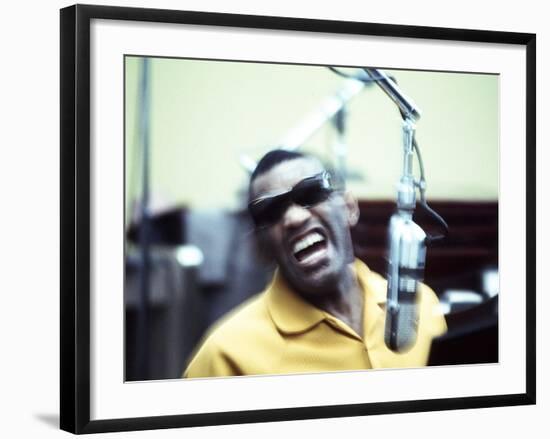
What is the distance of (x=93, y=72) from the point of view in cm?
372

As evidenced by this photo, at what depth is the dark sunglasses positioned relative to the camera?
391cm

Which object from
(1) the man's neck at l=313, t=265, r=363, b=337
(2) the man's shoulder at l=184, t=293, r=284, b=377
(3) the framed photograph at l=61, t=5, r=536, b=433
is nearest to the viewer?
(3) the framed photograph at l=61, t=5, r=536, b=433

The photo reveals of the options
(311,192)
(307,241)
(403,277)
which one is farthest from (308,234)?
(403,277)

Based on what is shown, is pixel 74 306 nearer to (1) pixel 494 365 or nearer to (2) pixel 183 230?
(2) pixel 183 230

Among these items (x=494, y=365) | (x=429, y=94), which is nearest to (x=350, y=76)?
(x=429, y=94)

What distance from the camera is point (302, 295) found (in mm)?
3994

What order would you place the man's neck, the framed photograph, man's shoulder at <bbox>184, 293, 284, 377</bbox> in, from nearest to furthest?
the framed photograph < man's shoulder at <bbox>184, 293, 284, 377</bbox> < the man's neck

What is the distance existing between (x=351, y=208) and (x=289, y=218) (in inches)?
8.2

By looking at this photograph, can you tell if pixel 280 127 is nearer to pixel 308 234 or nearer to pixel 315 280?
pixel 308 234

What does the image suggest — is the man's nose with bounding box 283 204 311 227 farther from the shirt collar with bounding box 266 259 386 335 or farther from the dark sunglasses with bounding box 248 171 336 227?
the shirt collar with bounding box 266 259 386 335

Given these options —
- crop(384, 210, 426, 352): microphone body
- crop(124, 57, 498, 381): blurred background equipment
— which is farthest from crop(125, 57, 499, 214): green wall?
crop(384, 210, 426, 352): microphone body

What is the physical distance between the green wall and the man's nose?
17 cm

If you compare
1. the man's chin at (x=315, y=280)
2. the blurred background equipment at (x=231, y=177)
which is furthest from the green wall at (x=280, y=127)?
the man's chin at (x=315, y=280)

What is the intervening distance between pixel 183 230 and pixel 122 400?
50 cm
